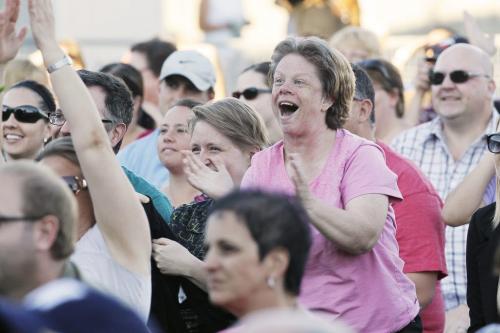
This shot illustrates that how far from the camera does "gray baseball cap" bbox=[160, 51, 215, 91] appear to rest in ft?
30.7

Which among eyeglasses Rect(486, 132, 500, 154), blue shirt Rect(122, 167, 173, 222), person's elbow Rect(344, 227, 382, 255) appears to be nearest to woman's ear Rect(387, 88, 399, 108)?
eyeglasses Rect(486, 132, 500, 154)

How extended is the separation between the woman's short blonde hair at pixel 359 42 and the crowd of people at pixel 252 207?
4.53ft

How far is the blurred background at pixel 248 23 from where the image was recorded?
1307 centimetres

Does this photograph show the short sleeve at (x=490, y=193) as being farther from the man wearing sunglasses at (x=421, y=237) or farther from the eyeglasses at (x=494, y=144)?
the eyeglasses at (x=494, y=144)

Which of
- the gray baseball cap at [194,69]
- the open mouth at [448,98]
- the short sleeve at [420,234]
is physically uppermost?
the gray baseball cap at [194,69]

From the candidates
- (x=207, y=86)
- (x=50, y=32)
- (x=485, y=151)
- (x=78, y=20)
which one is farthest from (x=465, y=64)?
(x=78, y=20)

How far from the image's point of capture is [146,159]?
883cm

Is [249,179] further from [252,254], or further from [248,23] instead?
[248,23]

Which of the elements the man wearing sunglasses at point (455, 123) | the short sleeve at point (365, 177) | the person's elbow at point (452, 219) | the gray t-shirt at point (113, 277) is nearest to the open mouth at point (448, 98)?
the man wearing sunglasses at point (455, 123)

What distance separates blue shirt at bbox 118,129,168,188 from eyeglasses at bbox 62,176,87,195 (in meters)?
3.03

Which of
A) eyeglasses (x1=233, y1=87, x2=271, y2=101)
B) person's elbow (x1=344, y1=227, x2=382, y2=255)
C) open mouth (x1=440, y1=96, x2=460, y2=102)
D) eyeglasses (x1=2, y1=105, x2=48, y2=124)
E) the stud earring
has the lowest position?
person's elbow (x1=344, y1=227, x2=382, y2=255)

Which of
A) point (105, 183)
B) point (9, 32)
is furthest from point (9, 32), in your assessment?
point (105, 183)

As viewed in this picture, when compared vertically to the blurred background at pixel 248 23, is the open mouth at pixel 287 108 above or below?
below

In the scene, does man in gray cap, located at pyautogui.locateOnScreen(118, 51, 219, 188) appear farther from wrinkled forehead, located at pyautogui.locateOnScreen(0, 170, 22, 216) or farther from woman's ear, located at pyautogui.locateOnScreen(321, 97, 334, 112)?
wrinkled forehead, located at pyautogui.locateOnScreen(0, 170, 22, 216)
